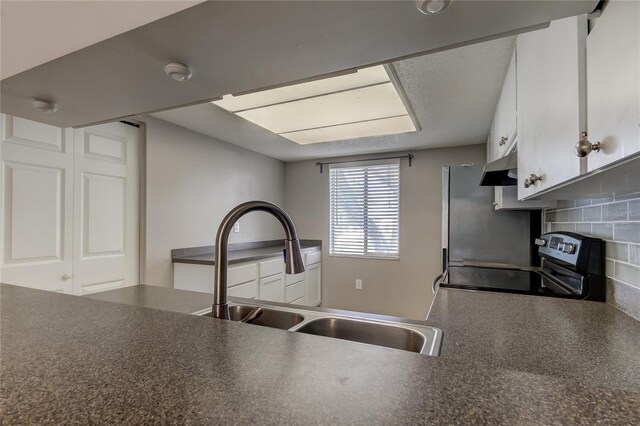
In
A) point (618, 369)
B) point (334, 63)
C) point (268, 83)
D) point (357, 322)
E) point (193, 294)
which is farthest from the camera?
point (193, 294)

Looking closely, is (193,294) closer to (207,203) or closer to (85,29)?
(85,29)

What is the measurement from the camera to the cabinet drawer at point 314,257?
12.5 ft

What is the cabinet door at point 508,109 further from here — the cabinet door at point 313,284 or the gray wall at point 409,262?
the cabinet door at point 313,284

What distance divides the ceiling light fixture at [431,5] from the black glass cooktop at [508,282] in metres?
1.32

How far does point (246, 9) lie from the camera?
2.01ft

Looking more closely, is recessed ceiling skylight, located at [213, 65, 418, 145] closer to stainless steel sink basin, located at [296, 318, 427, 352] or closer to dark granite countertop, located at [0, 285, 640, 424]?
stainless steel sink basin, located at [296, 318, 427, 352]

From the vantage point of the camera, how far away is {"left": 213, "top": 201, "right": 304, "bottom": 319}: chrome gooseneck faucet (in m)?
0.91

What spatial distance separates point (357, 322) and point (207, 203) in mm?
2433

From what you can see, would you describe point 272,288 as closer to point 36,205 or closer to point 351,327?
point 36,205

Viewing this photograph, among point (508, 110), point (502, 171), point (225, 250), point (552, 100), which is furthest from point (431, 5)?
point (508, 110)

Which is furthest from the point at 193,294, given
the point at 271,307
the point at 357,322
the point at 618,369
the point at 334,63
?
the point at 618,369

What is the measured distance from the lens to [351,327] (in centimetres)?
109

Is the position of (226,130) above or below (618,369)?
above

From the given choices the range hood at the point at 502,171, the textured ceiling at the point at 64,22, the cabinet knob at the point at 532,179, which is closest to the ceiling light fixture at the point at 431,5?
the textured ceiling at the point at 64,22
